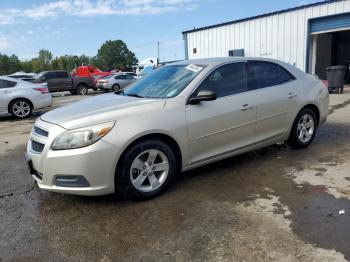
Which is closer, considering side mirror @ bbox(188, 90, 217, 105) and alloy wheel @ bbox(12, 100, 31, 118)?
side mirror @ bbox(188, 90, 217, 105)

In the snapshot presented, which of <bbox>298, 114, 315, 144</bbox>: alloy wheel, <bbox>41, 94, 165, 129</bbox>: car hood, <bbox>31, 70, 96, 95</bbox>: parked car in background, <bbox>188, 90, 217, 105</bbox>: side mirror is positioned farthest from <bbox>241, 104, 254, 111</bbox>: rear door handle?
<bbox>31, 70, 96, 95</bbox>: parked car in background

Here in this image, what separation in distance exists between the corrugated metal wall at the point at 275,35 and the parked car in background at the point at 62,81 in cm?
859

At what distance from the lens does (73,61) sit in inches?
4550

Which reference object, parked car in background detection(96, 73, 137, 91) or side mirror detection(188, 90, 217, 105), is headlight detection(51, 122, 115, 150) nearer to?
side mirror detection(188, 90, 217, 105)

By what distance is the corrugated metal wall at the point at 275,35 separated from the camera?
1736cm

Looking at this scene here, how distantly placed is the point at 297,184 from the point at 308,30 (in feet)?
50.0

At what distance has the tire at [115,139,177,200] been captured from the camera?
12.6 ft

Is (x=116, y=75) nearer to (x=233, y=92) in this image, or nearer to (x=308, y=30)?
(x=308, y=30)

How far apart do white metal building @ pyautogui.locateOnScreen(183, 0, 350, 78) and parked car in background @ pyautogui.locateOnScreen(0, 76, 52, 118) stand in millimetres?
12127

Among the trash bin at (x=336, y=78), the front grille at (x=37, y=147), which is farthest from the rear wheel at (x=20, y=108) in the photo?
the trash bin at (x=336, y=78)

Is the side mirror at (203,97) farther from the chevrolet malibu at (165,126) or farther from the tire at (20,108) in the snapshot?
the tire at (20,108)

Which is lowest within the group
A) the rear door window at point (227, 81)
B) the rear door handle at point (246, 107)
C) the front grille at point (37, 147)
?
the front grille at point (37, 147)

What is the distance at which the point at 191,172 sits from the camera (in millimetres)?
5000

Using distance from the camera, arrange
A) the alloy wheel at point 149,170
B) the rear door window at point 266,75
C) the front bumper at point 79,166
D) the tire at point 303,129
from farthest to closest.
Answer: the tire at point 303,129, the rear door window at point 266,75, the alloy wheel at point 149,170, the front bumper at point 79,166
